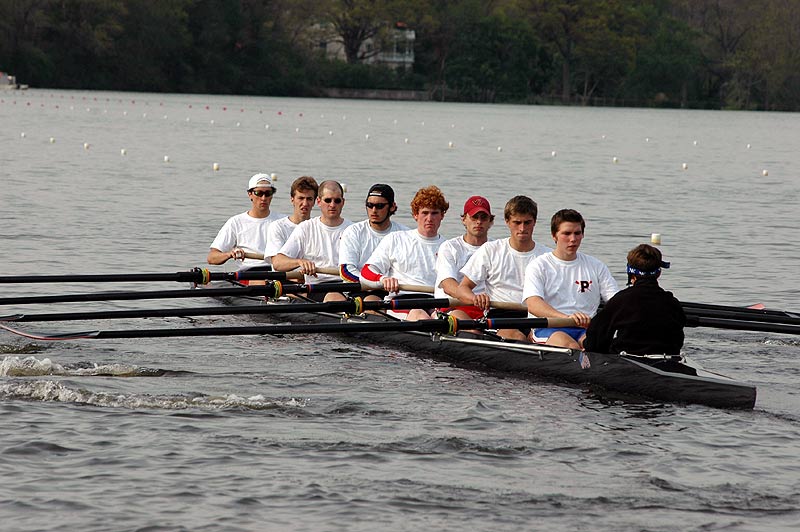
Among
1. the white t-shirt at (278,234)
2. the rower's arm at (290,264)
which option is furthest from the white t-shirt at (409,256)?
the white t-shirt at (278,234)

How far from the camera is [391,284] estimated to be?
1199cm

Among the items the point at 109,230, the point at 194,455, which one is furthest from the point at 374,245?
the point at 109,230

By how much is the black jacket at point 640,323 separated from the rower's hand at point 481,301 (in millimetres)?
1181

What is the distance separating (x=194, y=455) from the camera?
8.53 meters

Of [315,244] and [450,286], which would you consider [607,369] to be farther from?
[315,244]

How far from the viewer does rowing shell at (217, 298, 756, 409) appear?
32.2 ft

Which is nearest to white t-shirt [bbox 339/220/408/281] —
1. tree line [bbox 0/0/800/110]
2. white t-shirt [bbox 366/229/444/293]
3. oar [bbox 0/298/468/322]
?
white t-shirt [bbox 366/229/444/293]

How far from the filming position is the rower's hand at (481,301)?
1100cm

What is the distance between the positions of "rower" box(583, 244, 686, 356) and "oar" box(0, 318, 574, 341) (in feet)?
1.64

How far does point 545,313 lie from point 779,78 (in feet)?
394

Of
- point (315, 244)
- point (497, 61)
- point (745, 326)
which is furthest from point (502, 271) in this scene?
point (497, 61)

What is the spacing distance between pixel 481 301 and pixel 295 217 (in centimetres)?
352

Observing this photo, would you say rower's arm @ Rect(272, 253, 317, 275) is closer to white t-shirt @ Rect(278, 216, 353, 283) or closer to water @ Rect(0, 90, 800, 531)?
white t-shirt @ Rect(278, 216, 353, 283)

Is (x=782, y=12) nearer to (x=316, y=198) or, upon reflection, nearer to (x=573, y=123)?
Answer: (x=573, y=123)
